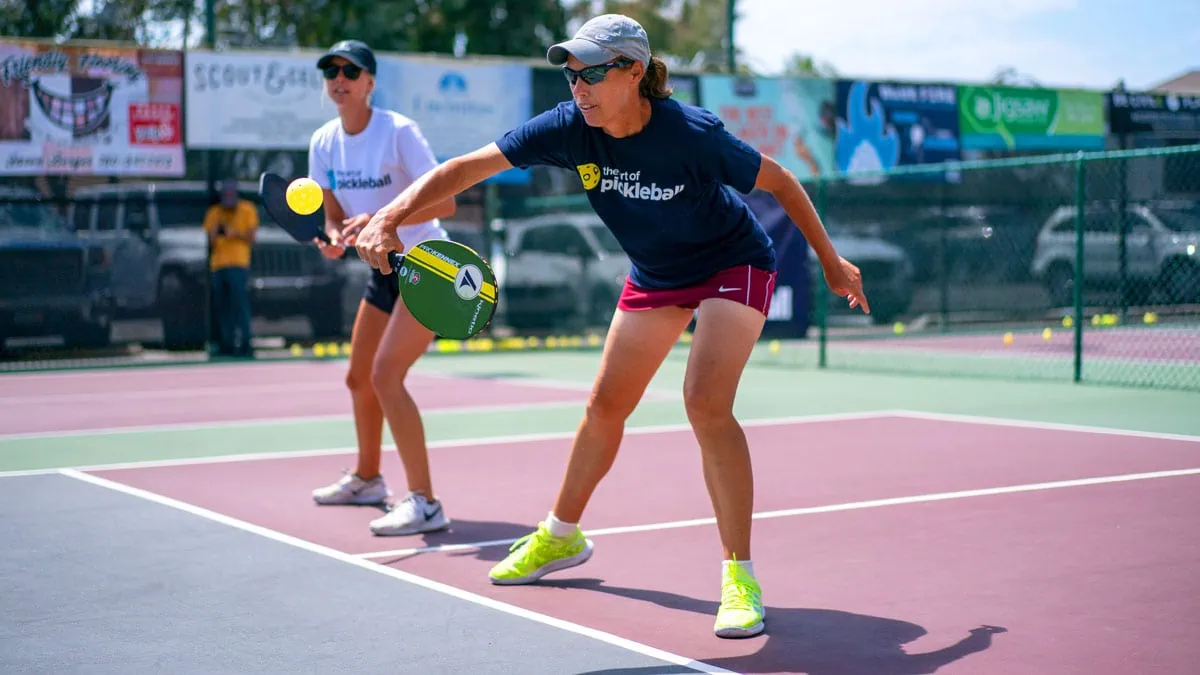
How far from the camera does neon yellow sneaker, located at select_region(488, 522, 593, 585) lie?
5742mm

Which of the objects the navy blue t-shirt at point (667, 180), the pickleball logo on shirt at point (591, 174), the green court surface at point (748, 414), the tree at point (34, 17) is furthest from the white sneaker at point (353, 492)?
→ the tree at point (34, 17)

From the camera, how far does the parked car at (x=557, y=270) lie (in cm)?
2016

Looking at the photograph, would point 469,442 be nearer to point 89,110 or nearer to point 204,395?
point 204,395

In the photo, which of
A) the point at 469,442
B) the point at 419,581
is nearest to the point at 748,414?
the point at 469,442

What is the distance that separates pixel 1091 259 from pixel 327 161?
1374 centimetres

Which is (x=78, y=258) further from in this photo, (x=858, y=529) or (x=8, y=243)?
(x=858, y=529)

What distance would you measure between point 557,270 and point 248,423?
920 centimetres

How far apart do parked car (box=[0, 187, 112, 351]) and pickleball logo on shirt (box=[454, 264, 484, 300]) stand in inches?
518

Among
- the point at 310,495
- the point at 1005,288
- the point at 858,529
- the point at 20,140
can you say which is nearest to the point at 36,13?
the point at 20,140

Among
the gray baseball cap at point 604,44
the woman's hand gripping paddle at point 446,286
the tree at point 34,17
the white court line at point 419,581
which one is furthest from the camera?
the tree at point 34,17

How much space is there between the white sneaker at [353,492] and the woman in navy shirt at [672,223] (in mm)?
2495

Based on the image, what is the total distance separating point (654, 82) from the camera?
516cm

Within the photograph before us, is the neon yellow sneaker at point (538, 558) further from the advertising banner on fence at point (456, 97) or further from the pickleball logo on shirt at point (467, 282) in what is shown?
the advertising banner on fence at point (456, 97)

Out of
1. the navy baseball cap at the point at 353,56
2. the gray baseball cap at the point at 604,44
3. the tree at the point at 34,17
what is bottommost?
the gray baseball cap at the point at 604,44
